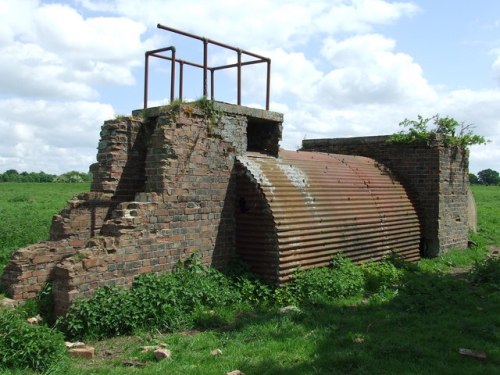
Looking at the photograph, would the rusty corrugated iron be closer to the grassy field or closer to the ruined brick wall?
the ruined brick wall

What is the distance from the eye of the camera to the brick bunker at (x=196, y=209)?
22.7ft

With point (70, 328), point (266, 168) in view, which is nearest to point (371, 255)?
point (266, 168)

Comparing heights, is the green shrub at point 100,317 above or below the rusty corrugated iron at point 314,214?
below

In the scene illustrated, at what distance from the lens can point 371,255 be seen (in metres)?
10.4

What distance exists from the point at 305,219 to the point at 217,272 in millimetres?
1790

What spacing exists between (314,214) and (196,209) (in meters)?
2.24

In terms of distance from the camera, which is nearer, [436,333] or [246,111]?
[436,333]

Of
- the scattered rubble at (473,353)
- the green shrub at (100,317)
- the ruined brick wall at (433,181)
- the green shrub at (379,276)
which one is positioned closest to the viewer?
the scattered rubble at (473,353)

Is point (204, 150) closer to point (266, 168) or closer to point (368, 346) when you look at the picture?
point (266, 168)

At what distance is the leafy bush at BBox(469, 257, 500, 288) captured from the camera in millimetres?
9102

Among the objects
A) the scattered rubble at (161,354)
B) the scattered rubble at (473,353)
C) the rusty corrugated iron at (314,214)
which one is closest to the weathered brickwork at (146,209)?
the rusty corrugated iron at (314,214)

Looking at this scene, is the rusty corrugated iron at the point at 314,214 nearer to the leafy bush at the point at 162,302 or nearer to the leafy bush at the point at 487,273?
the leafy bush at the point at 162,302

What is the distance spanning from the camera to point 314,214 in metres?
8.99

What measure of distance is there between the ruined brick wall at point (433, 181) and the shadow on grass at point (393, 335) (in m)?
4.45
